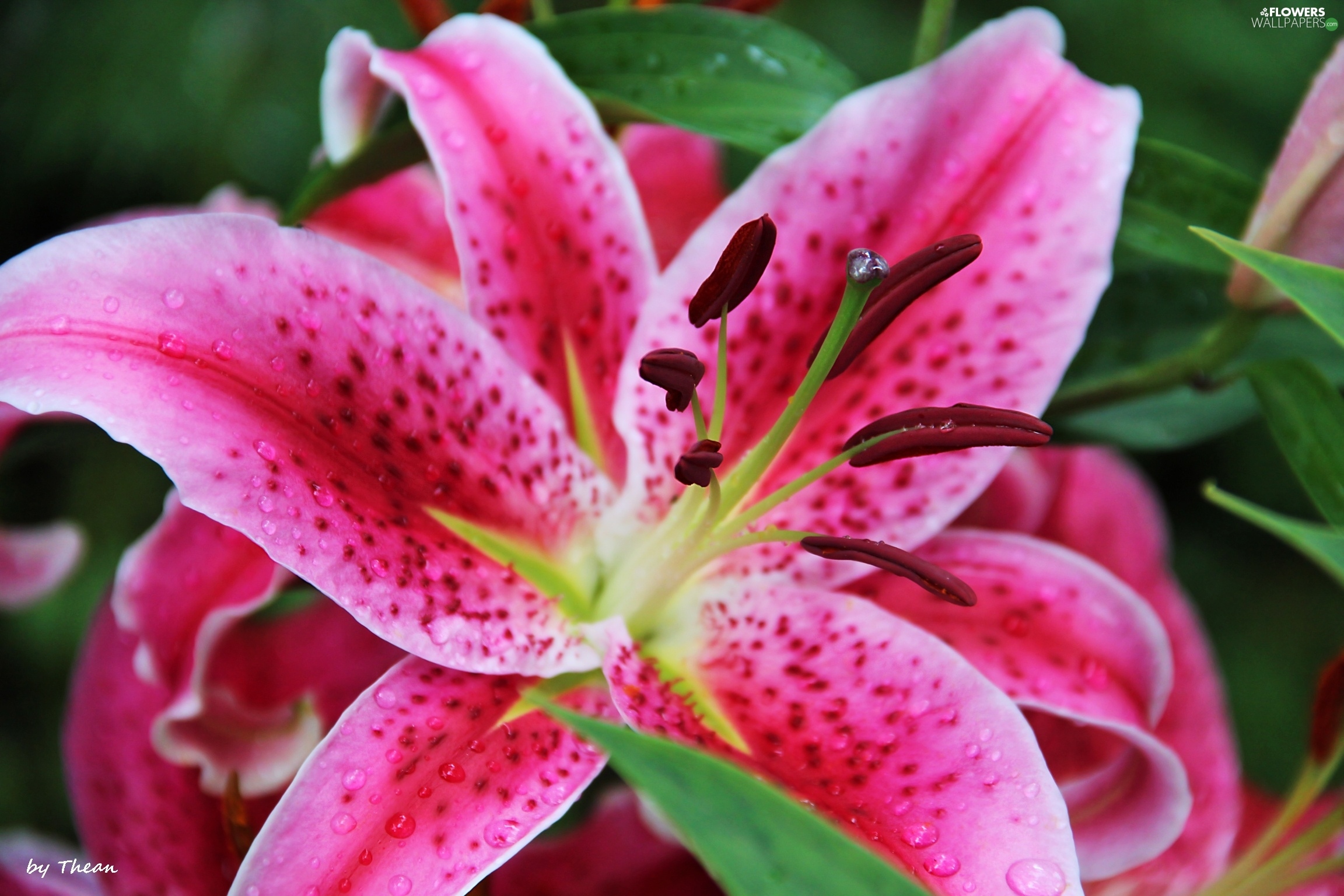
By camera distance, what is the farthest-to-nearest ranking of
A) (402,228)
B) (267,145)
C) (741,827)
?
(267,145)
(402,228)
(741,827)

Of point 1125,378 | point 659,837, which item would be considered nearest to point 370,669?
point 659,837

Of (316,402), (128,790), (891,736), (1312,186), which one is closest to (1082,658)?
(891,736)

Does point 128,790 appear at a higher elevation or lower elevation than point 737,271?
lower

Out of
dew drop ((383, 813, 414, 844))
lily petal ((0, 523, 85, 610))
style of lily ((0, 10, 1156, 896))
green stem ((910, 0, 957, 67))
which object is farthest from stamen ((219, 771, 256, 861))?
green stem ((910, 0, 957, 67))

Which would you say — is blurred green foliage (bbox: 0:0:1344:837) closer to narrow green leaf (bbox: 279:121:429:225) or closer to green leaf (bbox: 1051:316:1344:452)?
narrow green leaf (bbox: 279:121:429:225)

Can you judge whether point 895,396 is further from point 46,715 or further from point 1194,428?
point 46,715

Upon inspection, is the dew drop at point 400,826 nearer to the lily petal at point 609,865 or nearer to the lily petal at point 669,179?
the lily petal at point 609,865

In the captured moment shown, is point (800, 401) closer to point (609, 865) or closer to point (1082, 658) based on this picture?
point (1082, 658)
